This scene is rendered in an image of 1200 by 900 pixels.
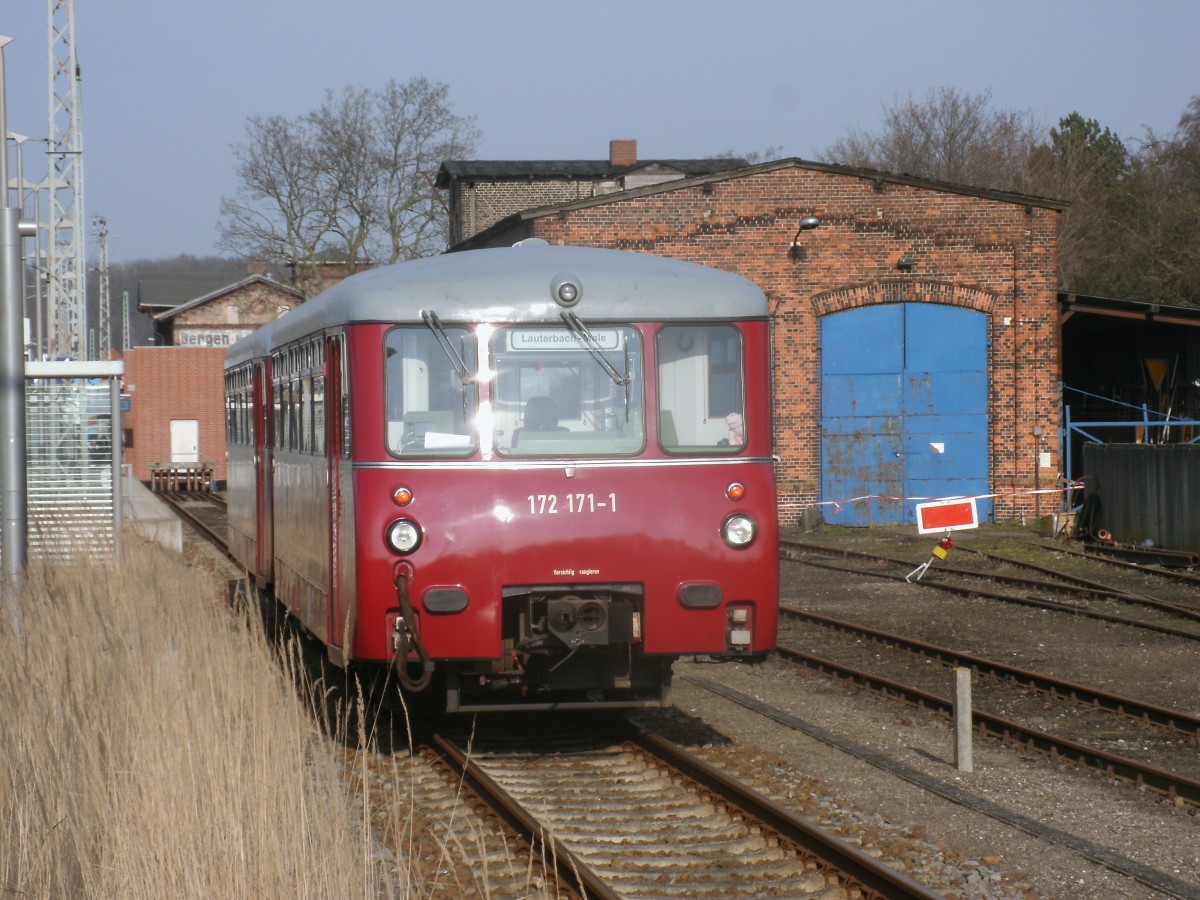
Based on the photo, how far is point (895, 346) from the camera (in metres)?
28.0

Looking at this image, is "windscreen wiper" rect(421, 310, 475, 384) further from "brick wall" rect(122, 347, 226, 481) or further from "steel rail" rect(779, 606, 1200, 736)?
"brick wall" rect(122, 347, 226, 481)

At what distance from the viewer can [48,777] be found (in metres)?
5.37

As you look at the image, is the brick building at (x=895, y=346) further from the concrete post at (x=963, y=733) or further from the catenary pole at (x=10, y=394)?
the concrete post at (x=963, y=733)

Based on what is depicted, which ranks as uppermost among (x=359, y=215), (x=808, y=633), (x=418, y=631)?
(x=359, y=215)

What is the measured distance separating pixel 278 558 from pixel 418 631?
476cm

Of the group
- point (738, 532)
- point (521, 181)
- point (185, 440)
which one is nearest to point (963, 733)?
point (738, 532)

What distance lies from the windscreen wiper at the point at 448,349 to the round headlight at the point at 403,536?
0.83 m

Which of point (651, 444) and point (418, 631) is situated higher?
point (651, 444)

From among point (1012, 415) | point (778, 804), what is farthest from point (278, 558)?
point (1012, 415)

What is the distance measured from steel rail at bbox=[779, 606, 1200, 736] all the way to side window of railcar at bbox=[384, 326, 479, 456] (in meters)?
5.22

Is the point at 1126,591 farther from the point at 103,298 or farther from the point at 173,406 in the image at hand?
the point at 103,298

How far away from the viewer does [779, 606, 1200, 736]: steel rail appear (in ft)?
33.1

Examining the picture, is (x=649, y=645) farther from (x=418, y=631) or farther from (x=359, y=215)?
(x=359, y=215)

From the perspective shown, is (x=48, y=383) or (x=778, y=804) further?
(x=48, y=383)
